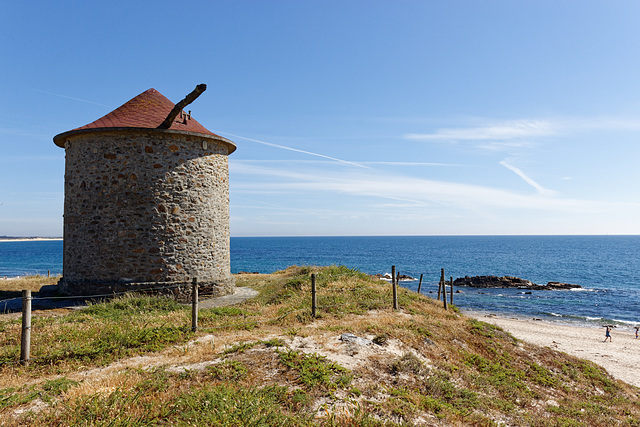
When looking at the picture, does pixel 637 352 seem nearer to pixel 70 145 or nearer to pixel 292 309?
pixel 292 309

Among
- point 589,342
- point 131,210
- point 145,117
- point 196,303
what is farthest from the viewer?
point 589,342

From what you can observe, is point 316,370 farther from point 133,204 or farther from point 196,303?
point 133,204

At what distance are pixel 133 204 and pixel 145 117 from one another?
3.52 meters

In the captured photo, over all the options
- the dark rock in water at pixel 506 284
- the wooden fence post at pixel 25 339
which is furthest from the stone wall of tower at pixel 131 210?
the dark rock in water at pixel 506 284

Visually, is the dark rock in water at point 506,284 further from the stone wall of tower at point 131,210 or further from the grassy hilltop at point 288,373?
the stone wall of tower at point 131,210

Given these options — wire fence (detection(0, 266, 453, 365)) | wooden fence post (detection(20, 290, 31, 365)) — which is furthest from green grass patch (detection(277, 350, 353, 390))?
wooden fence post (detection(20, 290, 31, 365))

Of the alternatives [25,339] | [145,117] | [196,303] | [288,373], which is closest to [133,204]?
[145,117]

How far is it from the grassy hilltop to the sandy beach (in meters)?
9.09

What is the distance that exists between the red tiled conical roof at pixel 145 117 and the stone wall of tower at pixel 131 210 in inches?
16.8

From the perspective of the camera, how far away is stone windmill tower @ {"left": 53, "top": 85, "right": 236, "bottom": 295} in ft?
44.9

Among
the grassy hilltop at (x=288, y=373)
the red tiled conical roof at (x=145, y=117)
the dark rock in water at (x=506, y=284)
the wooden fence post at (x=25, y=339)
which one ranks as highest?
the red tiled conical roof at (x=145, y=117)

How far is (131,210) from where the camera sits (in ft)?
44.8

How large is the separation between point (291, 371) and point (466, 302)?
35.3 meters

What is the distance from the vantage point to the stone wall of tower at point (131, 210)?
13.7 meters
